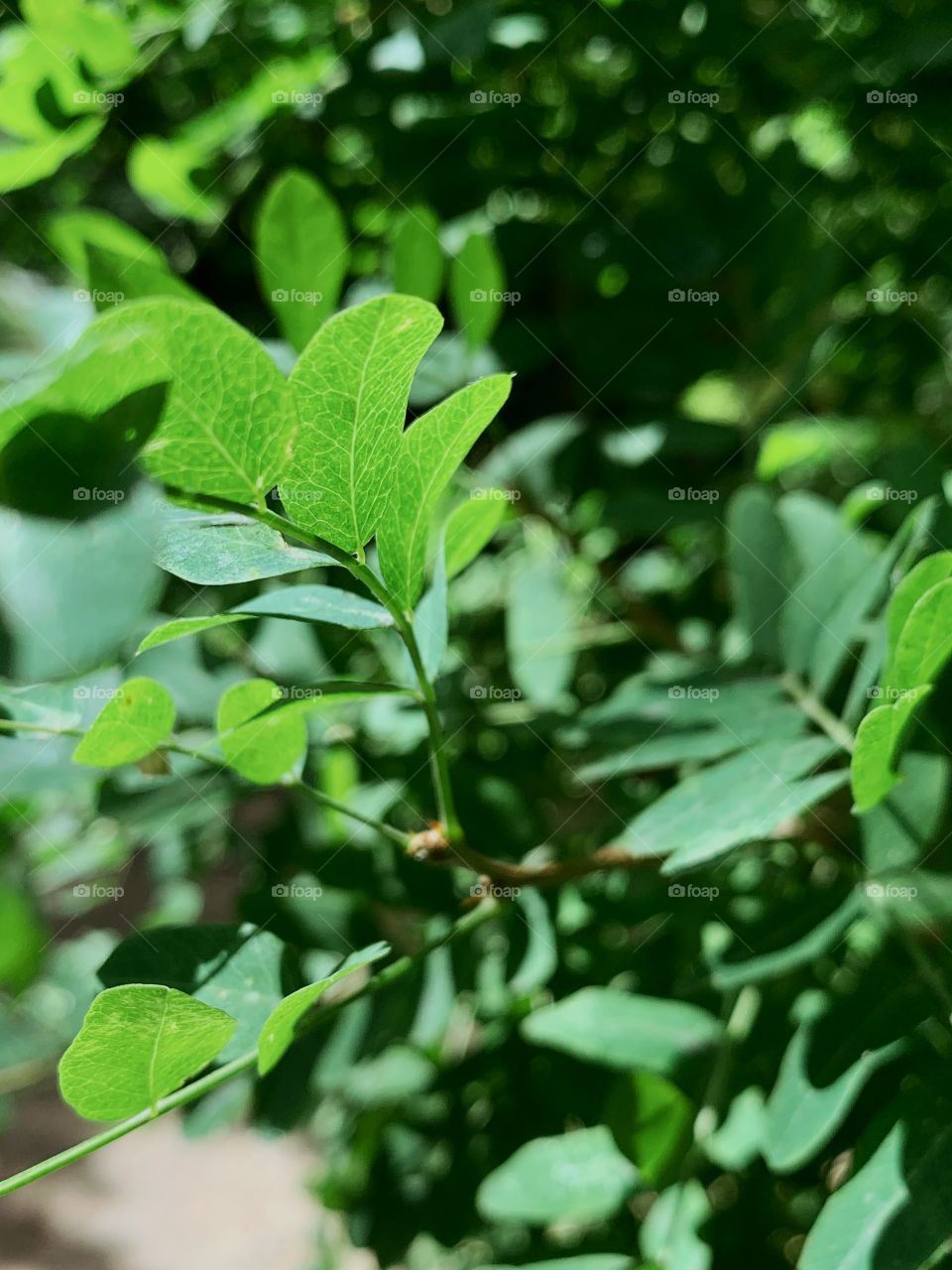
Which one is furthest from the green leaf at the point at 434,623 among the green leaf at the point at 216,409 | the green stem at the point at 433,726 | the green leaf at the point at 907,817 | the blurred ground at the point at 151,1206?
the blurred ground at the point at 151,1206

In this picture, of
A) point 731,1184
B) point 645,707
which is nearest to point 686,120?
point 645,707

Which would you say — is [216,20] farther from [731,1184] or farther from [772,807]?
[731,1184]

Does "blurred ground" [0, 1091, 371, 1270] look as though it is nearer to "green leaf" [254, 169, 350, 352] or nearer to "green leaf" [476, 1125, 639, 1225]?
"green leaf" [476, 1125, 639, 1225]

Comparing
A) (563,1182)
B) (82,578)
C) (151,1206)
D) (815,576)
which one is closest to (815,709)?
(815,576)

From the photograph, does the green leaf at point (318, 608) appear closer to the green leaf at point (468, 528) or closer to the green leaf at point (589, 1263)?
the green leaf at point (468, 528)

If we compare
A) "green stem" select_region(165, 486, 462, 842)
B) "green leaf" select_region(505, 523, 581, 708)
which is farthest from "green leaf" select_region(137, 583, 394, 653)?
"green leaf" select_region(505, 523, 581, 708)

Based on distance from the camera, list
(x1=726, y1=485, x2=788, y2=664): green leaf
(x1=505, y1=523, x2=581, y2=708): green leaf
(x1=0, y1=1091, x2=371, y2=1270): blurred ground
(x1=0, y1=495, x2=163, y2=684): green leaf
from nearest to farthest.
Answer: (x1=0, y1=495, x2=163, y2=684): green leaf, (x1=726, y1=485, x2=788, y2=664): green leaf, (x1=505, y1=523, x2=581, y2=708): green leaf, (x1=0, y1=1091, x2=371, y2=1270): blurred ground
